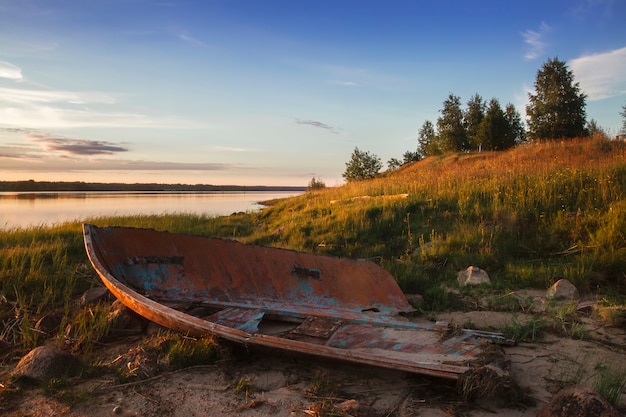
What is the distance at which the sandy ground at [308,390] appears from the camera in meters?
2.59

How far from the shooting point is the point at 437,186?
10.8 meters

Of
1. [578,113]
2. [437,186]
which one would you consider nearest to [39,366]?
[437,186]

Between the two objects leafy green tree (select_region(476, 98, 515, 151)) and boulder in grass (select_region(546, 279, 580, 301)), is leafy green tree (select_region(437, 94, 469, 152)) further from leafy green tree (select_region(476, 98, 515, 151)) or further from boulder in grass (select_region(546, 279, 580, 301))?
boulder in grass (select_region(546, 279, 580, 301))

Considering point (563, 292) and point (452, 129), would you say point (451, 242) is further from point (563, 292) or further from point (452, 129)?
point (452, 129)

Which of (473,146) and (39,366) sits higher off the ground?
(473,146)

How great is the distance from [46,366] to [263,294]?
6.95ft

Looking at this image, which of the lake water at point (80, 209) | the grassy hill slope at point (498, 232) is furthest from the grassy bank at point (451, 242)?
the lake water at point (80, 209)

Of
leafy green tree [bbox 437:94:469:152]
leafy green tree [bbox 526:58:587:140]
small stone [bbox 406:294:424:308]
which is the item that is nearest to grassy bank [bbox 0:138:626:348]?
small stone [bbox 406:294:424:308]

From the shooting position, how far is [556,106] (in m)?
32.9

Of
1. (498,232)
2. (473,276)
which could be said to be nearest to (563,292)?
(473,276)

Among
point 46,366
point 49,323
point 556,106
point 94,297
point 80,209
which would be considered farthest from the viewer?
point 556,106

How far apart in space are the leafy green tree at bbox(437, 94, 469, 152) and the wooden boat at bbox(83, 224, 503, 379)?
41330mm

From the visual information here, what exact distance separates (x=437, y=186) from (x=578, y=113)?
94.1 feet

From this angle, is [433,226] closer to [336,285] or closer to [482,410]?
[336,285]
